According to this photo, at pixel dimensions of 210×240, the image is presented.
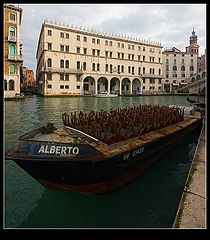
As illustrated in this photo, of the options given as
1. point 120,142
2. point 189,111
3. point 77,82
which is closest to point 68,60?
point 77,82

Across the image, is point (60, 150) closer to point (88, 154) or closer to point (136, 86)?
point (88, 154)

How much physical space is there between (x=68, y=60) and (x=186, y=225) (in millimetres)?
44192

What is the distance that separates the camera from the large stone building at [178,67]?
227 ft

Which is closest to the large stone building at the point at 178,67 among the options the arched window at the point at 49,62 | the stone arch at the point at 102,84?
the stone arch at the point at 102,84

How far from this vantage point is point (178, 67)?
6950 cm

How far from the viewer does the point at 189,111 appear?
43.8 ft

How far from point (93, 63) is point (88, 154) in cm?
4552

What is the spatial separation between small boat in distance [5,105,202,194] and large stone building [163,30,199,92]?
65401 mm

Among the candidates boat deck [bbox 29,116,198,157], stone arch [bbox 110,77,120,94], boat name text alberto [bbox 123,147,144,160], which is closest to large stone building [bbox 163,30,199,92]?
stone arch [bbox 110,77,120,94]

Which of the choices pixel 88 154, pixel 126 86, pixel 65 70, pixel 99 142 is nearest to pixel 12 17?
pixel 65 70

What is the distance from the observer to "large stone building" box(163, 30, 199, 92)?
227 ft

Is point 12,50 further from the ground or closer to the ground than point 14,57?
further from the ground

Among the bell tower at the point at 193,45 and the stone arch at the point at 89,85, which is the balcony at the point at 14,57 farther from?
the bell tower at the point at 193,45
